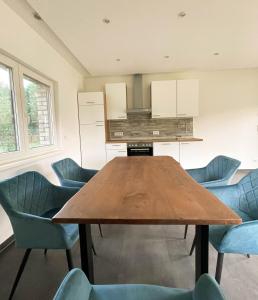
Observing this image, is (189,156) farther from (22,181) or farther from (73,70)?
(22,181)

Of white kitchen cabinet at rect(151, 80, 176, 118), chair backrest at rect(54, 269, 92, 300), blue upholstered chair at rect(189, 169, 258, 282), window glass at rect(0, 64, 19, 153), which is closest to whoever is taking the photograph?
chair backrest at rect(54, 269, 92, 300)

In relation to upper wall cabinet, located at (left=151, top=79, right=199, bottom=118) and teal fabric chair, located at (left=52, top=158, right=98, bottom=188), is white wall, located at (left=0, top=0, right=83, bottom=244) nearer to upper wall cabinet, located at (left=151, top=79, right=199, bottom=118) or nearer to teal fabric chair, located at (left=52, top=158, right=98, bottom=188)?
teal fabric chair, located at (left=52, top=158, right=98, bottom=188)

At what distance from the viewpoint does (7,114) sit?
2215 millimetres

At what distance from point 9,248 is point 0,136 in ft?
3.76

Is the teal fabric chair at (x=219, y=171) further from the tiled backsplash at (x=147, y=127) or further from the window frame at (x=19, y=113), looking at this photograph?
the tiled backsplash at (x=147, y=127)

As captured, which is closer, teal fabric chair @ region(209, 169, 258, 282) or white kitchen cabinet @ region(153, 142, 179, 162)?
teal fabric chair @ region(209, 169, 258, 282)

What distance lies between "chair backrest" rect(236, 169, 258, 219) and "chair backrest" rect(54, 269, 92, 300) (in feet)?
4.40

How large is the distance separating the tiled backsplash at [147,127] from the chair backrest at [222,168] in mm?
2650

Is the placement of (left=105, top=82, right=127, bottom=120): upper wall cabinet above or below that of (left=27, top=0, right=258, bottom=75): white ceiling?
below

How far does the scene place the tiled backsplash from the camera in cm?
481

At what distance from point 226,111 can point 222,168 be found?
3081 mm

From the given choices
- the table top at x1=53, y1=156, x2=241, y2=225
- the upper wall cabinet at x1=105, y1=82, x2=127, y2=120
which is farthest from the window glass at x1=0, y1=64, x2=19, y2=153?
the upper wall cabinet at x1=105, y1=82, x2=127, y2=120

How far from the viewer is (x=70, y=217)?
914 mm

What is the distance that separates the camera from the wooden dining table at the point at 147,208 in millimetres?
876
